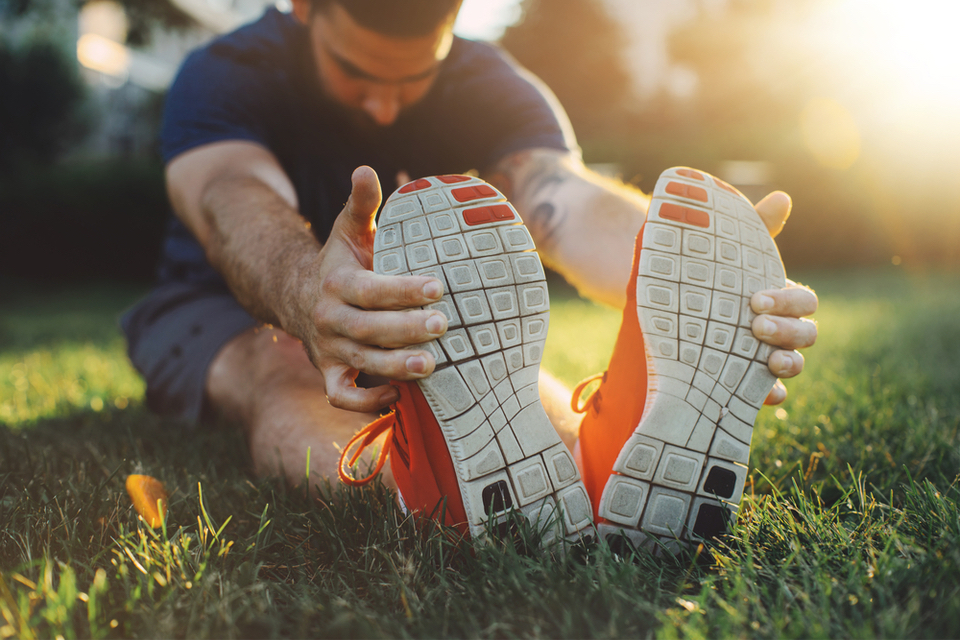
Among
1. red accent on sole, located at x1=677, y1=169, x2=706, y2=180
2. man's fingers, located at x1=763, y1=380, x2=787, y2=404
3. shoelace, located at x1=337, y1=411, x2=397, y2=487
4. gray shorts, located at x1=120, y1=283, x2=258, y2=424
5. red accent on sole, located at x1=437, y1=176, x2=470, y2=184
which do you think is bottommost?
gray shorts, located at x1=120, y1=283, x2=258, y2=424

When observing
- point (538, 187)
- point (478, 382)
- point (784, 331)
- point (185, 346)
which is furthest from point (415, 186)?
point (185, 346)

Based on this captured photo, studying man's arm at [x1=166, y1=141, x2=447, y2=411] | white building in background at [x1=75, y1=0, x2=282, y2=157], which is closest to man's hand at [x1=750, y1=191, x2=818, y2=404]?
man's arm at [x1=166, y1=141, x2=447, y2=411]

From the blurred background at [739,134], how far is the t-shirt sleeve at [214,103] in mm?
4767

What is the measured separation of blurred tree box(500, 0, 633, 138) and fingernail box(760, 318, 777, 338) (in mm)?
18024

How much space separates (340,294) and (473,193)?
0.30 meters

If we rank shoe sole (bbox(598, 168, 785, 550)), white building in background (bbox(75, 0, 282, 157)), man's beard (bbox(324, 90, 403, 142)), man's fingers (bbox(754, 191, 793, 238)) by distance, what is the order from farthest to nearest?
white building in background (bbox(75, 0, 282, 157))
man's beard (bbox(324, 90, 403, 142))
man's fingers (bbox(754, 191, 793, 238))
shoe sole (bbox(598, 168, 785, 550))

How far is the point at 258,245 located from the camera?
1.29 m

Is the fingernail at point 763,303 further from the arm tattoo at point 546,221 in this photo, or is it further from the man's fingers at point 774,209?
the arm tattoo at point 546,221

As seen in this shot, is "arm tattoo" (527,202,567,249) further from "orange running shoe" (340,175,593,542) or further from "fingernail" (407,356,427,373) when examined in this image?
"fingernail" (407,356,427,373)

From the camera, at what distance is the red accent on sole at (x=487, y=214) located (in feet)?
3.42

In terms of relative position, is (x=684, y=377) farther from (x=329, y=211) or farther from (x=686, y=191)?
(x=329, y=211)

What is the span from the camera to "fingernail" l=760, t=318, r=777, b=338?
3.44ft

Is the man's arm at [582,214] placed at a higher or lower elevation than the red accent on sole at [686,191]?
lower

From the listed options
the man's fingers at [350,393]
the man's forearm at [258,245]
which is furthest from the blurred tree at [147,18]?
the man's fingers at [350,393]
